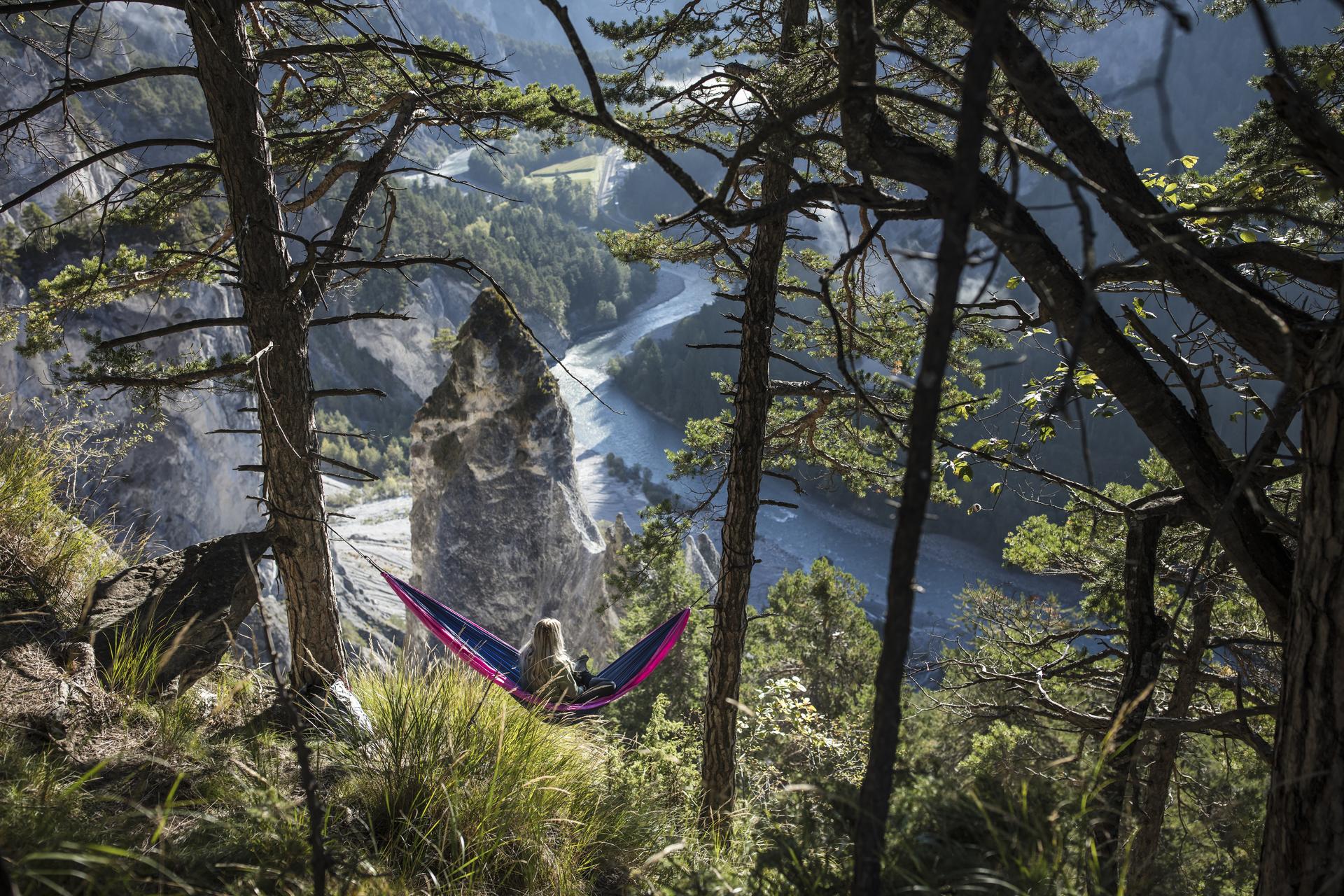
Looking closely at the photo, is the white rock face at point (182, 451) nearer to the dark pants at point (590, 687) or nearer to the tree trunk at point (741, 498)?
the dark pants at point (590, 687)

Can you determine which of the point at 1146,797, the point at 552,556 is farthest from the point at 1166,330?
the point at 1146,797

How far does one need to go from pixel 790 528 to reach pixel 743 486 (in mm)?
32581

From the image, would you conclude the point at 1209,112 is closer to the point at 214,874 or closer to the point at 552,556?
the point at 552,556

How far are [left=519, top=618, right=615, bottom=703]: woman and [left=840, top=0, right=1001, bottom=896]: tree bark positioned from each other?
3.03 m

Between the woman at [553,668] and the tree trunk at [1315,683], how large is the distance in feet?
10.0

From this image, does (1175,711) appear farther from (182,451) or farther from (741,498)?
(182,451)

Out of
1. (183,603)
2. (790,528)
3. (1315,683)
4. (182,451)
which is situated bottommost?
(183,603)

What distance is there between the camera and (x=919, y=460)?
99cm

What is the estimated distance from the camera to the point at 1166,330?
25594 millimetres

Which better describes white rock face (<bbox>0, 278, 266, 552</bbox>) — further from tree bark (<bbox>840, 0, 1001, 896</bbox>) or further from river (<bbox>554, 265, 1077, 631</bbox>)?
tree bark (<bbox>840, 0, 1001, 896</bbox>)

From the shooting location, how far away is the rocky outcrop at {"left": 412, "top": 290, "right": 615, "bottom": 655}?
12.5 m

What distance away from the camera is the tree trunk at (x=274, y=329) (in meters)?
2.57

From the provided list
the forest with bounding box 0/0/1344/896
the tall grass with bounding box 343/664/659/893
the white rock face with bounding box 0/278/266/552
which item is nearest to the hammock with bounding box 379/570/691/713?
the forest with bounding box 0/0/1344/896

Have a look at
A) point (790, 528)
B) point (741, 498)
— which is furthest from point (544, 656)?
point (790, 528)
